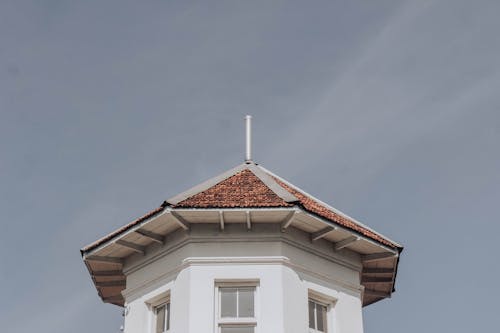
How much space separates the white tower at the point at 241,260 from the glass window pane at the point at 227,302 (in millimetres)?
20

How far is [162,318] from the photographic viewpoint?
20328mm

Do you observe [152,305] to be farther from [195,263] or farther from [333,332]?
[333,332]

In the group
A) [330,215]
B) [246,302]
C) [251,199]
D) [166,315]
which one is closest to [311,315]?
[246,302]

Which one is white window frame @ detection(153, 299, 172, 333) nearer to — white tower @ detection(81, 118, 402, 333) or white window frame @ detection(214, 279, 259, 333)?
white tower @ detection(81, 118, 402, 333)

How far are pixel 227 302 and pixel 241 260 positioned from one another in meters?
0.91

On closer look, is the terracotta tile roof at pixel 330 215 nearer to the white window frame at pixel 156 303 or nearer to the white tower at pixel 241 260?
the white tower at pixel 241 260

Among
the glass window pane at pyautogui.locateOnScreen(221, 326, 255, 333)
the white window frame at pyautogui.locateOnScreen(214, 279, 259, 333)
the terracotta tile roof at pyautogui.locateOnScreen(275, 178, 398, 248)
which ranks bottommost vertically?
the glass window pane at pyautogui.locateOnScreen(221, 326, 255, 333)

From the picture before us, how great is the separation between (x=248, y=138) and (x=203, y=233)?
3.36m

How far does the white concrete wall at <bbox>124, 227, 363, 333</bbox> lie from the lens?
19281 millimetres

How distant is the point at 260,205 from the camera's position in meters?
19.7

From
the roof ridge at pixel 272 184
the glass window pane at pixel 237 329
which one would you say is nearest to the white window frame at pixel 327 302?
the glass window pane at pixel 237 329

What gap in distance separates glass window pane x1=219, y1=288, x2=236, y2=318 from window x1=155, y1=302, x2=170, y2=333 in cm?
129

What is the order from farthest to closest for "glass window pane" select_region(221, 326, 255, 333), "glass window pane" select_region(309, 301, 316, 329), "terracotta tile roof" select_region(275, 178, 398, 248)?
"terracotta tile roof" select_region(275, 178, 398, 248)
"glass window pane" select_region(309, 301, 316, 329)
"glass window pane" select_region(221, 326, 255, 333)

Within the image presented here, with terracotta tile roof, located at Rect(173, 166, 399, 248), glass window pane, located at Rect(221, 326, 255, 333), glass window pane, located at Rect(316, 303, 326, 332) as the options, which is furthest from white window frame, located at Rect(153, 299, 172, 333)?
glass window pane, located at Rect(316, 303, 326, 332)
